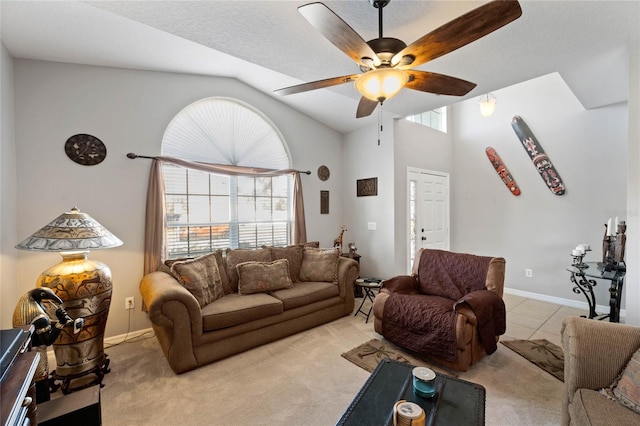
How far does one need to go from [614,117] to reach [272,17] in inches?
165

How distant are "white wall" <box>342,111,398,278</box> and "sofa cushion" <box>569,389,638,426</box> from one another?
2662mm

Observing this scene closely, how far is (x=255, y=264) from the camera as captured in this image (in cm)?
306

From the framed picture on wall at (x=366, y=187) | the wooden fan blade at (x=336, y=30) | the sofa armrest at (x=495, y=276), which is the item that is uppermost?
the wooden fan blade at (x=336, y=30)

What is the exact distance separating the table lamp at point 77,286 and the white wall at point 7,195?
0.48 meters

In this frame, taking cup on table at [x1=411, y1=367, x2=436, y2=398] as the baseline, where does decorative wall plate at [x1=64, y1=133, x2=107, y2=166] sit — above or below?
above

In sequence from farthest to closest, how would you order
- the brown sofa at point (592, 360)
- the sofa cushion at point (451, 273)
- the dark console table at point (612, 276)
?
the sofa cushion at point (451, 273), the dark console table at point (612, 276), the brown sofa at point (592, 360)

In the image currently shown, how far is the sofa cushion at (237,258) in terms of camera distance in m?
3.06

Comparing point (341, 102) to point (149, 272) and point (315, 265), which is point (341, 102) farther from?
point (149, 272)

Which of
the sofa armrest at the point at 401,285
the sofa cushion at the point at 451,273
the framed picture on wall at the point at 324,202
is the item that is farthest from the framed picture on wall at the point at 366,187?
the sofa armrest at the point at 401,285

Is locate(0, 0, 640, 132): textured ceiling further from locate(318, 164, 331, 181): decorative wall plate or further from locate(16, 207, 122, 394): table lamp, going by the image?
locate(318, 164, 331, 181): decorative wall plate

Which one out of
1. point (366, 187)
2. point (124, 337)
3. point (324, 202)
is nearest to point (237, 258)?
point (124, 337)

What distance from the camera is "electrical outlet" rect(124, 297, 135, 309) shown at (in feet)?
9.46

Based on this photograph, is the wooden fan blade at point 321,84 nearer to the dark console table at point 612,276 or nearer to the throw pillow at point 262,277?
the throw pillow at point 262,277

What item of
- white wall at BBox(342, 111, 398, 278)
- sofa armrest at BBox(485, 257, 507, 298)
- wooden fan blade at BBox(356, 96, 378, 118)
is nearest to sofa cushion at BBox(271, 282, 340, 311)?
white wall at BBox(342, 111, 398, 278)
